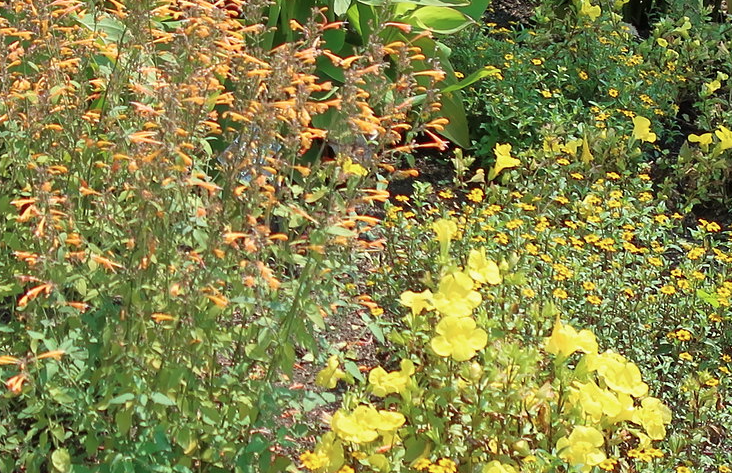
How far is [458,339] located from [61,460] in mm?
963

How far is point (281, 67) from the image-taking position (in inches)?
83.1

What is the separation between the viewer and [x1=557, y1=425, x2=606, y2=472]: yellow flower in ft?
8.16

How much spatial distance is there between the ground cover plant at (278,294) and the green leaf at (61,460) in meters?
0.05

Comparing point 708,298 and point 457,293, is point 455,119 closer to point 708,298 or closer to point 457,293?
point 708,298

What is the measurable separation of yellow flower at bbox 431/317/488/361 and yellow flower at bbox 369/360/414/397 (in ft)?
0.36

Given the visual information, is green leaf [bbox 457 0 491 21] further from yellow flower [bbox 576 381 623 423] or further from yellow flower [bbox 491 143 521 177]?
yellow flower [bbox 576 381 623 423]

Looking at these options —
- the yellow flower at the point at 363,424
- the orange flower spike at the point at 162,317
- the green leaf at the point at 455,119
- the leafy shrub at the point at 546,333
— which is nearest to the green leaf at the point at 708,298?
the leafy shrub at the point at 546,333

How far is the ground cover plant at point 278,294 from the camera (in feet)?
7.15

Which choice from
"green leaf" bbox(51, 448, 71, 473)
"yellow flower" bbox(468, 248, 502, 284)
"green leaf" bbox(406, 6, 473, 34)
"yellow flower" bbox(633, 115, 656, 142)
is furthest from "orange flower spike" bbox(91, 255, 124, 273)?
"yellow flower" bbox(633, 115, 656, 142)

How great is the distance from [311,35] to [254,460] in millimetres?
959

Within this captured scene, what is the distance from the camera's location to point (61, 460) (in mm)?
2203

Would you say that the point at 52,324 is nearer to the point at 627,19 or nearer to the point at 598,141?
the point at 598,141

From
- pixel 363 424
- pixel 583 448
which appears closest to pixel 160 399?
pixel 363 424

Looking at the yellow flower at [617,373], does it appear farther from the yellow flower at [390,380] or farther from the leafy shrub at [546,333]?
the yellow flower at [390,380]
